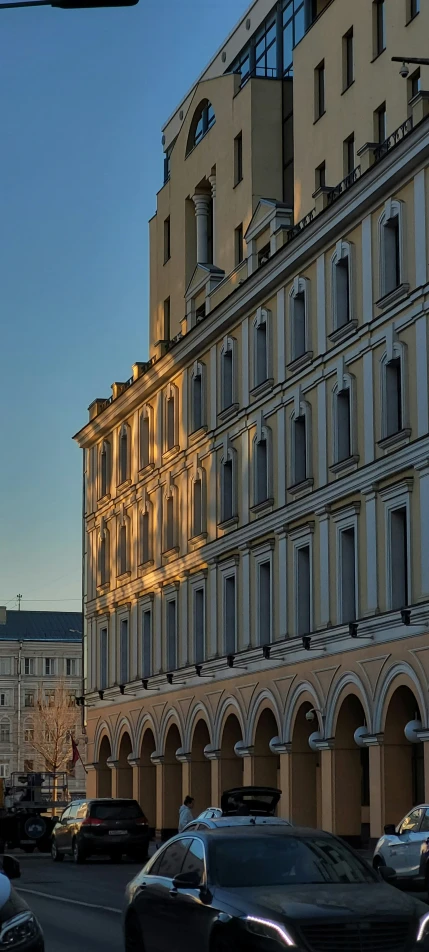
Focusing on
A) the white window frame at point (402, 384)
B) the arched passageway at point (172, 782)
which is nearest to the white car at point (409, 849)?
the white window frame at point (402, 384)

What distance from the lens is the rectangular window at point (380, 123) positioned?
4219 centimetres

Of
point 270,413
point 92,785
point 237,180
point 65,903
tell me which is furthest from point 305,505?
point 92,785

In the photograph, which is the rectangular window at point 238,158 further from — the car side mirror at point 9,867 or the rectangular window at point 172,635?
the car side mirror at point 9,867

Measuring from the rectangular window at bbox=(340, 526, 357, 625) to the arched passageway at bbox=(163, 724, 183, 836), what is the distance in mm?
16050

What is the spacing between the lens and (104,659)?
65.7m

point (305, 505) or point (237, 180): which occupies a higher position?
point (237, 180)

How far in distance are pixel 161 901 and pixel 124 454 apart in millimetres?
49878

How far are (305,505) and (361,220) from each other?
7.82 m

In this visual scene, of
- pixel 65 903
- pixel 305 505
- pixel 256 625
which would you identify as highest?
pixel 305 505

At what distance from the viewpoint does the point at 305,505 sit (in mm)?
44250

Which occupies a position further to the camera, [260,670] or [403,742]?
[260,670]

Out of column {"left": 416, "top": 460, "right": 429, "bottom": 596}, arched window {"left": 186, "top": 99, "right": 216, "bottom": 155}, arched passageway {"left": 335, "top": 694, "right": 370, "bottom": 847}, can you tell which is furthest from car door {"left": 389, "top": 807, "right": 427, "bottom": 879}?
arched window {"left": 186, "top": 99, "right": 216, "bottom": 155}

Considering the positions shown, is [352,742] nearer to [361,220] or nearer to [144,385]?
[361,220]

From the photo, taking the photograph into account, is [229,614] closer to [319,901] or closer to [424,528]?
[424,528]
